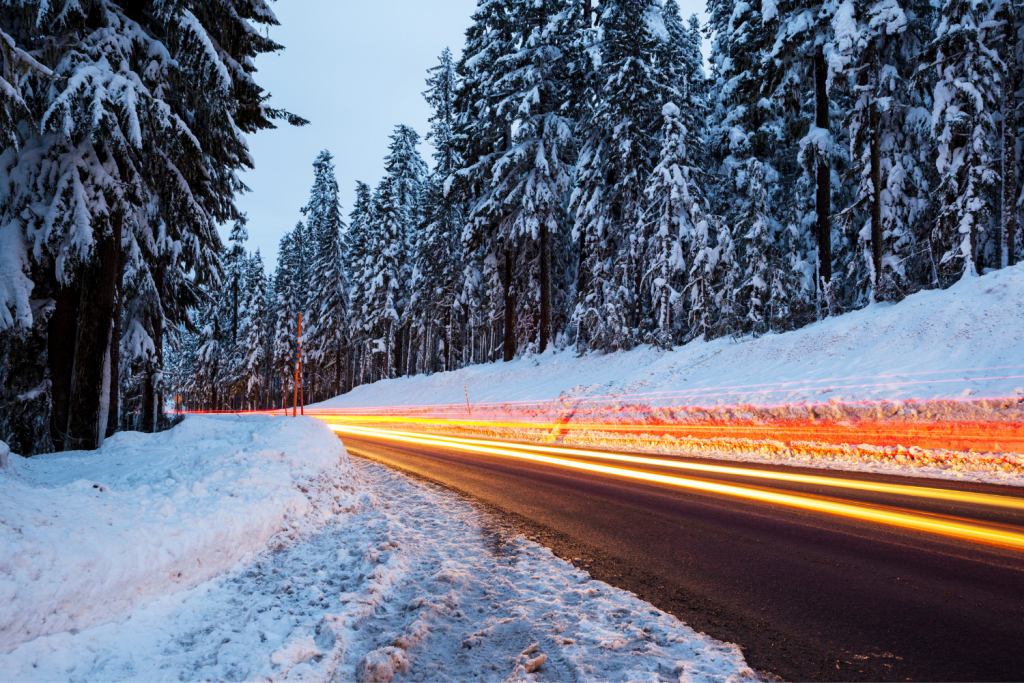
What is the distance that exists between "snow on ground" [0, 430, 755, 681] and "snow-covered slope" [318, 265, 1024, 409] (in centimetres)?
969

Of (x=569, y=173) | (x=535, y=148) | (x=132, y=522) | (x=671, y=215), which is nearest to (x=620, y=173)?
(x=671, y=215)

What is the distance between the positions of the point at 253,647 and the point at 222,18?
13603 millimetres

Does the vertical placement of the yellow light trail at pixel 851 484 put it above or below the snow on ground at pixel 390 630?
above

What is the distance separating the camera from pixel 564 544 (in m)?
5.30

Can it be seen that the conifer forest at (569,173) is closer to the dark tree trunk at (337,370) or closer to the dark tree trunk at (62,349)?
the dark tree trunk at (62,349)

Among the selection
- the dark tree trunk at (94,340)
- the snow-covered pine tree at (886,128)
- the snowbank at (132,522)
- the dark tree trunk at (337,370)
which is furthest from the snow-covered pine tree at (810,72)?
the dark tree trunk at (337,370)

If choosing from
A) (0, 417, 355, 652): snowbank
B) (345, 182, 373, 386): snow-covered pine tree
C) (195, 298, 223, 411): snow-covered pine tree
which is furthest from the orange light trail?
(195, 298, 223, 411): snow-covered pine tree

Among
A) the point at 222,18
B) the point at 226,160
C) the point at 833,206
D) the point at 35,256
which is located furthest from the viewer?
the point at 833,206

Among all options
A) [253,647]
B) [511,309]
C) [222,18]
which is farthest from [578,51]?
[253,647]

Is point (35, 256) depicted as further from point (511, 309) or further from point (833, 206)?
point (833, 206)

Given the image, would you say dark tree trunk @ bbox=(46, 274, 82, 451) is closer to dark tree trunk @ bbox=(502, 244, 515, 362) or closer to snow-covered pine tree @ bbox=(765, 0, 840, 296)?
dark tree trunk @ bbox=(502, 244, 515, 362)

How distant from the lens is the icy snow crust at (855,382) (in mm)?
9109

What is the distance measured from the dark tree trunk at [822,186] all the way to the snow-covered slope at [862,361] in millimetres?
2807

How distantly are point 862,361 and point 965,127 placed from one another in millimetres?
8362
